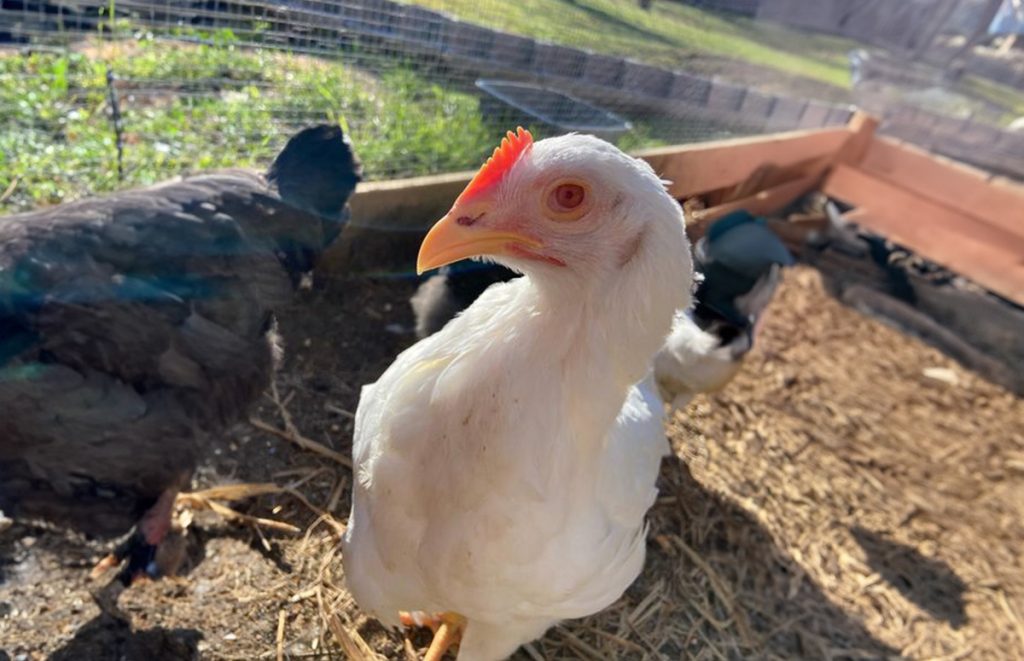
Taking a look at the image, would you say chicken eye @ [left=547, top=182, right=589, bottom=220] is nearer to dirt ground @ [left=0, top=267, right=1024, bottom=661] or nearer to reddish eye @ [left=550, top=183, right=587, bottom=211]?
reddish eye @ [left=550, top=183, right=587, bottom=211]

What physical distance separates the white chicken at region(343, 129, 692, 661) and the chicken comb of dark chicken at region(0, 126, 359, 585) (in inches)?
23.5

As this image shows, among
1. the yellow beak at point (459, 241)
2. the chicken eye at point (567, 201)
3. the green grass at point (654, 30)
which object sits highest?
the green grass at point (654, 30)

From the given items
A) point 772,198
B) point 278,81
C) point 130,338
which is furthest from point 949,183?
point 130,338

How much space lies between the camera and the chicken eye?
3.45 feet

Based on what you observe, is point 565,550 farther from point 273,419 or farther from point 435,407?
point 273,419

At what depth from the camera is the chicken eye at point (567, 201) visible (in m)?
1.05

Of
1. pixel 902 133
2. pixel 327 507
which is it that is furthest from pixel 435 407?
pixel 902 133

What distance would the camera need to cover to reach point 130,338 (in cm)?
166

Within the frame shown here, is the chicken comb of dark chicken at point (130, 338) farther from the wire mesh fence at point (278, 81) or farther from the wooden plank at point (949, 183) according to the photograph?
the wooden plank at point (949, 183)

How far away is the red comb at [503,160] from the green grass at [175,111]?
75.8 inches

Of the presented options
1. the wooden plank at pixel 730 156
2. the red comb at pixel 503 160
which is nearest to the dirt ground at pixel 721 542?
the wooden plank at pixel 730 156

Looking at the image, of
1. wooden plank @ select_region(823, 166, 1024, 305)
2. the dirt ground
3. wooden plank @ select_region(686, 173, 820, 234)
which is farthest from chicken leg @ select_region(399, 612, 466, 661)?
wooden plank @ select_region(823, 166, 1024, 305)

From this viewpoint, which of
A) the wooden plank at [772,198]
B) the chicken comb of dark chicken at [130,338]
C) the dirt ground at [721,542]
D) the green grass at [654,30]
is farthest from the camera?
the wooden plank at [772,198]

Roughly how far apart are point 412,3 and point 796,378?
2794mm
